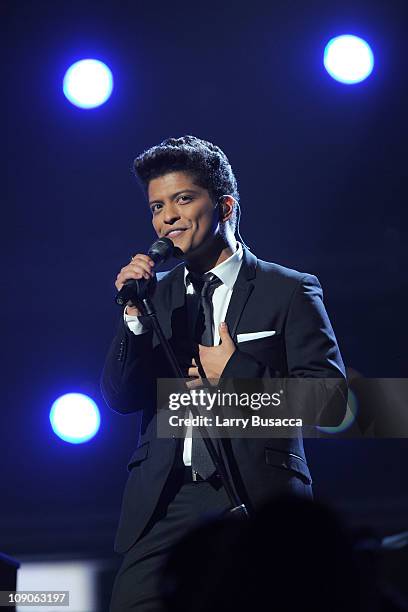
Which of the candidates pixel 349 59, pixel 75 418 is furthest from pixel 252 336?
pixel 349 59

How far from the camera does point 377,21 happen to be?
377cm

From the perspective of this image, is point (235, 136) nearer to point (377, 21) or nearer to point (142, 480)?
point (377, 21)

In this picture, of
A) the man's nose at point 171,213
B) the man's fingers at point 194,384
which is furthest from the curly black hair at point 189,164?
the man's fingers at point 194,384

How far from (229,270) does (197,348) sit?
0.28 metres

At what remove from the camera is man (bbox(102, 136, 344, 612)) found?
240 cm

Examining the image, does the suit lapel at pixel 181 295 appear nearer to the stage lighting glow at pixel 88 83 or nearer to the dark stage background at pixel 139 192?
the dark stage background at pixel 139 192

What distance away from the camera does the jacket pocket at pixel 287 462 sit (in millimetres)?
2412

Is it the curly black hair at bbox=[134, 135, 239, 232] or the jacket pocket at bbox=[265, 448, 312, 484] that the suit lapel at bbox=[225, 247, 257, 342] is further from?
the jacket pocket at bbox=[265, 448, 312, 484]

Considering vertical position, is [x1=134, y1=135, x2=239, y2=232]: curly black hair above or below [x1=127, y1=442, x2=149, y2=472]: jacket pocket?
above

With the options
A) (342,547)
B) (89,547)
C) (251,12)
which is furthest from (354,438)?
(342,547)

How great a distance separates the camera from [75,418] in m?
3.70

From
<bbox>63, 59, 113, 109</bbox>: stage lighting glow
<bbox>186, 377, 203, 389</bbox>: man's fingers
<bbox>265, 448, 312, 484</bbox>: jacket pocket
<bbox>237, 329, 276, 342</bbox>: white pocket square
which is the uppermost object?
<bbox>63, 59, 113, 109</bbox>: stage lighting glow

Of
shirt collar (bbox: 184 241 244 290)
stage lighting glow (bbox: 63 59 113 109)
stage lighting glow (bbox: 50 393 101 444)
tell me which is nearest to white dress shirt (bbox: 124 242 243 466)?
shirt collar (bbox: 184 241 244 290)

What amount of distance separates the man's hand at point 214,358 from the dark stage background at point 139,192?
1251 mm
